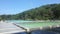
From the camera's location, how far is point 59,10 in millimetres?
44906

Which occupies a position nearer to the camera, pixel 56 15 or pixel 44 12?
pixel 56 15

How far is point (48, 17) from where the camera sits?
47188mm

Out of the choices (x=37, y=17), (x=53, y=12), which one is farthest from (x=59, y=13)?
(x=37, y=17)

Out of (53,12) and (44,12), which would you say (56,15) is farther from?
(44,12)

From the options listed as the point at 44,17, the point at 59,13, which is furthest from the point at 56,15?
the point at 44,17

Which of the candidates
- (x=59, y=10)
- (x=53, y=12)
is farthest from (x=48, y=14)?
(x=59, y=10)

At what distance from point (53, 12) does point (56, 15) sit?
10.7 ft

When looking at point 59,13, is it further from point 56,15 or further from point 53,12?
point 53,12

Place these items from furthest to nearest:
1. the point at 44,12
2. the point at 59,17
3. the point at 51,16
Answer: the point at 44,12, the point at 51,16, the point at 59,17

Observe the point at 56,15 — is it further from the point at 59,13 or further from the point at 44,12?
the point at 44,12

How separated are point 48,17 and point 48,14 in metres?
2.78

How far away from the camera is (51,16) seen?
154 ft

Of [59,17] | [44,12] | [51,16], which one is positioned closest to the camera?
[59,17]

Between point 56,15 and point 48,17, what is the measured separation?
10.5ft
